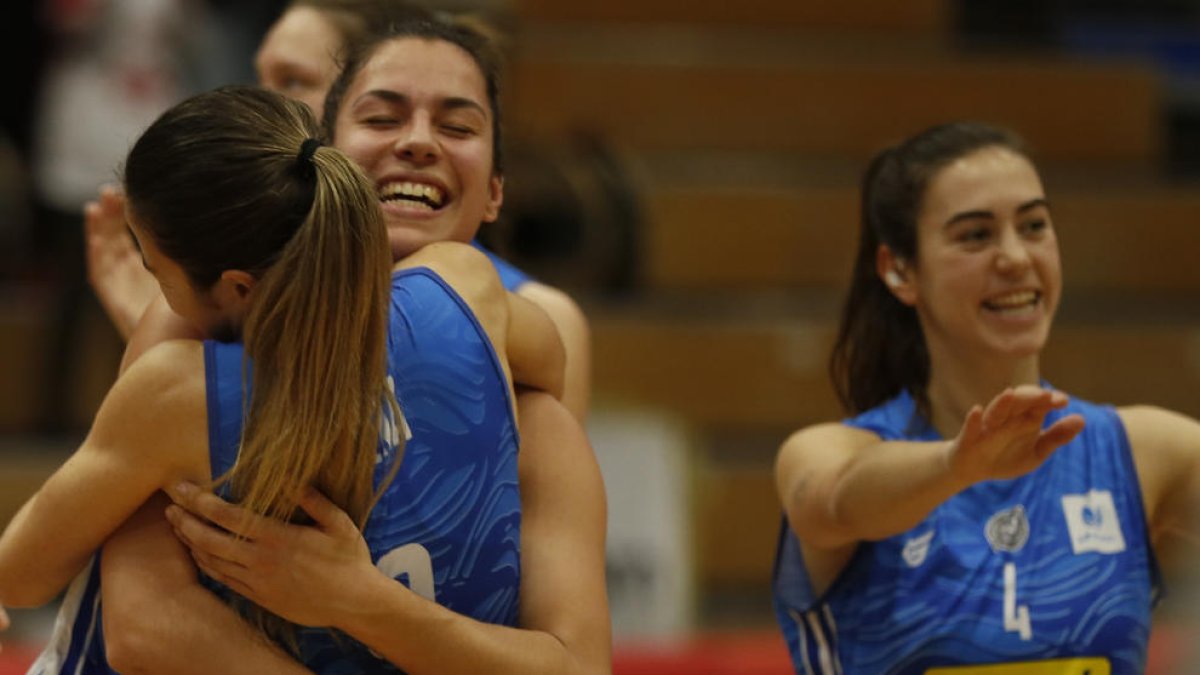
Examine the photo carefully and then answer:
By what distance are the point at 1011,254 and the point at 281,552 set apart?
1335 millimetres

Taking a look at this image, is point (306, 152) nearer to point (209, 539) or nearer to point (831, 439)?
point (209, 539)

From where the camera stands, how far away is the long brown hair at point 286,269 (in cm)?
206

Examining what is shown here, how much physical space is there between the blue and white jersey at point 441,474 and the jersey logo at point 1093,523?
3.39 feet

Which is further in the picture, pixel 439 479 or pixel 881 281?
pixel 881 281

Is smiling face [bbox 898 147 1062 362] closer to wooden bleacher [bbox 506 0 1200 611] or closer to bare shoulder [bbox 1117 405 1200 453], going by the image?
bare shoulder [bbox 1117 405 1200 453]

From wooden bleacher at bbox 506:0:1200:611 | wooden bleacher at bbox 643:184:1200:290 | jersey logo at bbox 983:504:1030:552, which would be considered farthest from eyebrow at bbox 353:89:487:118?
wooden bleacher at bbox 643:184:1200:290

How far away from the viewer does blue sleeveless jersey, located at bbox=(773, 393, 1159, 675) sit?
9.02ft

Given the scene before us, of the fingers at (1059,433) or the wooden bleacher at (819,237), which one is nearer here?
the fingers at (1059,433)

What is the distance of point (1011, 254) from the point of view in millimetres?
2842

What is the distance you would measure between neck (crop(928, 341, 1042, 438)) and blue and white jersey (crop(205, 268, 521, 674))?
99 cm

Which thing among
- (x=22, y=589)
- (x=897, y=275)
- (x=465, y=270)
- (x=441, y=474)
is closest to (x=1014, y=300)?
(x=897, y=275)

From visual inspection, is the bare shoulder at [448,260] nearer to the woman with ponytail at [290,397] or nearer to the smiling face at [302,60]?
the woman with ponytail at [290,397]

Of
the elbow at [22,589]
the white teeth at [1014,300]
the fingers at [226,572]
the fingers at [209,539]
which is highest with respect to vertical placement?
the white teeth at [1014,300]

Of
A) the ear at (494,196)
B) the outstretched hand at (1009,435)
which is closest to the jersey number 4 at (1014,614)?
the outstretched hand at (1009,435)
